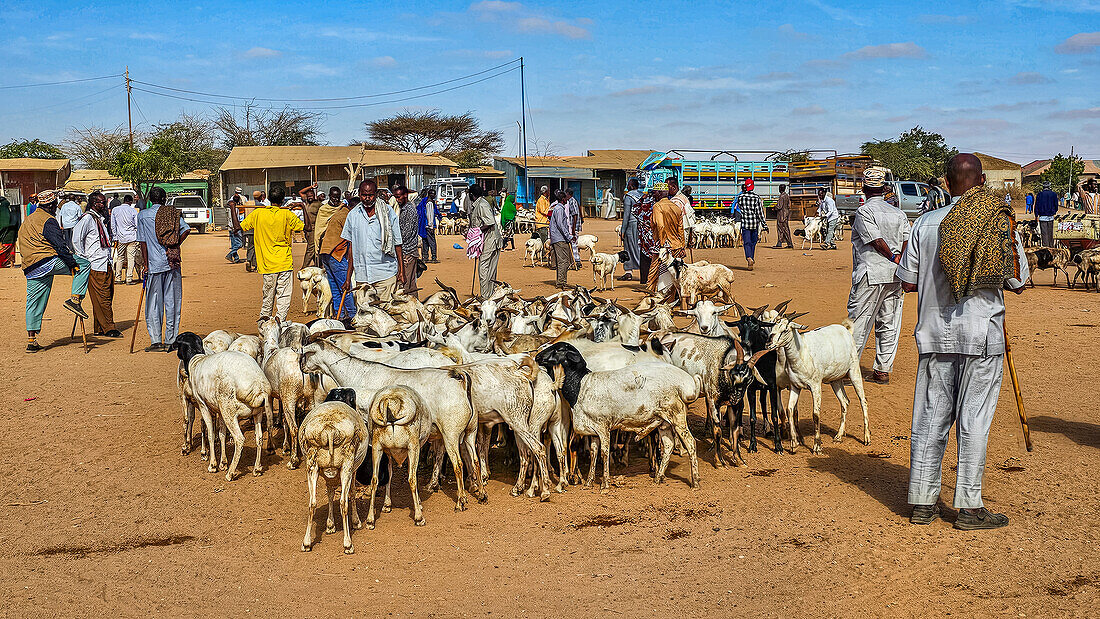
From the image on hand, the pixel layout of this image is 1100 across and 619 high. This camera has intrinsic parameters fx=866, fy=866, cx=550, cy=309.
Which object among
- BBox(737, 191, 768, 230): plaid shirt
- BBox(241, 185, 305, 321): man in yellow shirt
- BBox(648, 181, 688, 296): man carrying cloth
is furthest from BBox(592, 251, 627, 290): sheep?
Answer: BBox(241, 185, 305, 321): man in yellow shirt

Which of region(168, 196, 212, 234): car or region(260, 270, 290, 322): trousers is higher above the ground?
region(168, 196, 212, 234): car

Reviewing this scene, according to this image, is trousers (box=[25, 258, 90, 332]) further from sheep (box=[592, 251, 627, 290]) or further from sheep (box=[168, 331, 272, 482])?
sheep (box=[592, 251, 627, 290])

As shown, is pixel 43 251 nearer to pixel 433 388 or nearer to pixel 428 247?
pixel 433 388

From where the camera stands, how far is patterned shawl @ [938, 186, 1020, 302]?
195 inches

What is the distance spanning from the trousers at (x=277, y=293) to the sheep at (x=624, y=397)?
22.0ft

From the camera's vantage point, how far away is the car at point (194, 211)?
115ft

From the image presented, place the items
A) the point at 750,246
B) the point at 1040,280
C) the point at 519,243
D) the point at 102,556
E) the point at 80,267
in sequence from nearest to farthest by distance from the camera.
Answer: the point at 102,556
the point at 80,267
the point at 1040,280
the point at 750,246
the point at 519,243

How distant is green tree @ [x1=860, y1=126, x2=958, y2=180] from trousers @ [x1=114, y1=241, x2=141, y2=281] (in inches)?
1818

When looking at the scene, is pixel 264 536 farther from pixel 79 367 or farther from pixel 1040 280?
pixel 1040 280

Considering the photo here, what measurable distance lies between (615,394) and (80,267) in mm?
9517

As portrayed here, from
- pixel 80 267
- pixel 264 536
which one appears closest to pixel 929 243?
pixel 264 536

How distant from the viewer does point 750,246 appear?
69.3 feet

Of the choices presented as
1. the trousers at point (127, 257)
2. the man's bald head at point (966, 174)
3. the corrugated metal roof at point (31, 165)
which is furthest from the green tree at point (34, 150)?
the man's bald head at point (966, 174)

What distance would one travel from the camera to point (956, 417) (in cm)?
525
